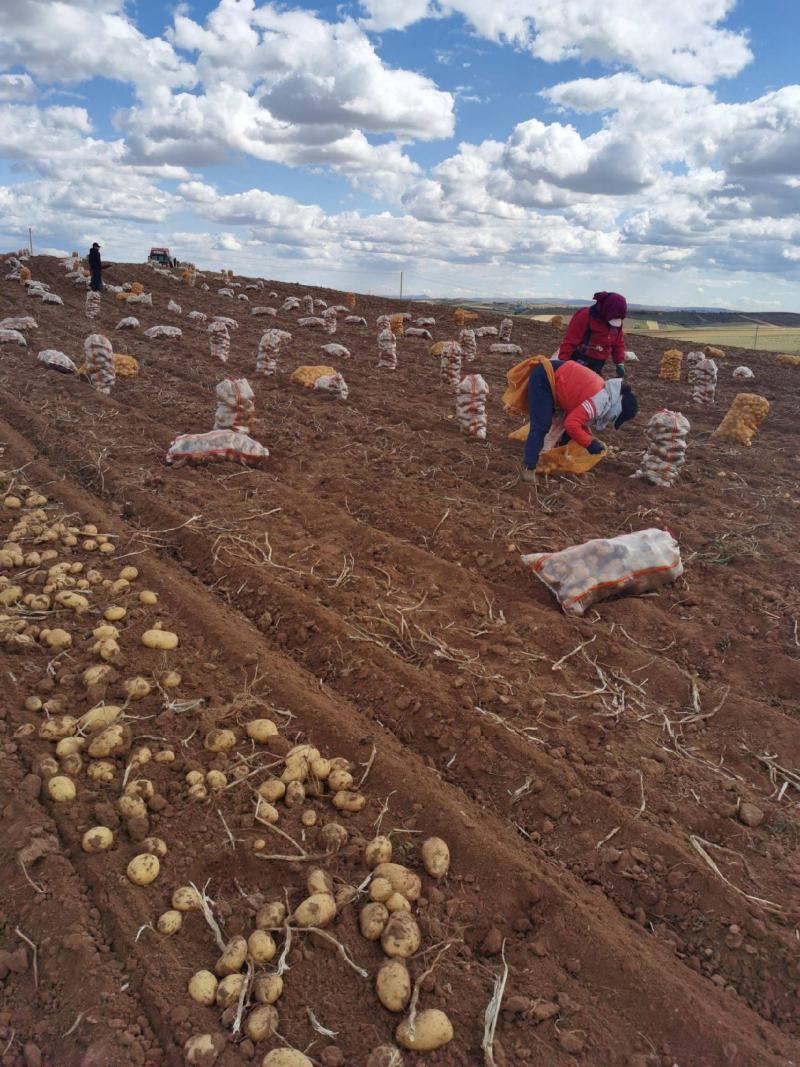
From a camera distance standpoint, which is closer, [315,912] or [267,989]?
[267,989]

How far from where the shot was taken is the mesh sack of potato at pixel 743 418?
365 inches

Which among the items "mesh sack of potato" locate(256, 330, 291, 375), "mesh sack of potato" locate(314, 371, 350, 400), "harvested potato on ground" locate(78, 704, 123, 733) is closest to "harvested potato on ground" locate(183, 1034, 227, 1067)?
"harvested potato on ground" locate(78, 704, 123, 733)

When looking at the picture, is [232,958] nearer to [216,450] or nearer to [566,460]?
[216,450]

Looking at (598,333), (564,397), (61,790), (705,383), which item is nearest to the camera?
(61,790)

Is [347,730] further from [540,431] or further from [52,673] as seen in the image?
[540,431]

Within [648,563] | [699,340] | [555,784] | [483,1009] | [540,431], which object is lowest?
A: [483,1009]

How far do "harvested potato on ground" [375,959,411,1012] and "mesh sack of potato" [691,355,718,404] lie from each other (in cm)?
1181

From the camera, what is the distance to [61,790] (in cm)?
272

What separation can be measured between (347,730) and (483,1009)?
131 centimetres

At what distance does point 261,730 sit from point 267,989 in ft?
3.79

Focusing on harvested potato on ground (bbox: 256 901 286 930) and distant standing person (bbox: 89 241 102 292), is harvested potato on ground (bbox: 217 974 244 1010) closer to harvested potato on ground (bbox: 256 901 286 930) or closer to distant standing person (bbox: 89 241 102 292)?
harvested potato on ground (bbox: 256 901 286 930)

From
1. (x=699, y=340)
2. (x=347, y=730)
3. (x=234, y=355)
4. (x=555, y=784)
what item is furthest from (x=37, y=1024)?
(x=699, y=340)

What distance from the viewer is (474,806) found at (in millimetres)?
2893

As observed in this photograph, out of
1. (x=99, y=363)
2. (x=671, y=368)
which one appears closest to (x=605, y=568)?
(x=99, y=363)
